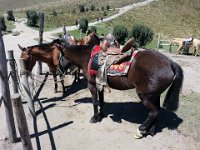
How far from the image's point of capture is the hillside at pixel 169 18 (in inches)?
1565

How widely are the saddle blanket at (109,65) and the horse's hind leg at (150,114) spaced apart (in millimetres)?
722

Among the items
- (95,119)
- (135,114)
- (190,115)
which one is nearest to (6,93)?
(95,119)

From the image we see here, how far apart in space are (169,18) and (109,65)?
1607 inches

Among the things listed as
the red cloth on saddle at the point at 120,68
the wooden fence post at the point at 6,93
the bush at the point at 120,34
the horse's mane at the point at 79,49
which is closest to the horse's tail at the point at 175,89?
the red cloth on saddle at the point at 120,68

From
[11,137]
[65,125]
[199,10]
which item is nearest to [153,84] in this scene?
[65,125]

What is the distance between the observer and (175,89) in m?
6.72

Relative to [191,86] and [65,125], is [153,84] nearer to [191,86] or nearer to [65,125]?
[65,125]

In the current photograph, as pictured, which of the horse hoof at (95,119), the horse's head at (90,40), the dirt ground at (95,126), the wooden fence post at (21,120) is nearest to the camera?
the wooden fence post at (21,120)

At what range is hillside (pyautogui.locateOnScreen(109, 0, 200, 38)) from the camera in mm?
39750

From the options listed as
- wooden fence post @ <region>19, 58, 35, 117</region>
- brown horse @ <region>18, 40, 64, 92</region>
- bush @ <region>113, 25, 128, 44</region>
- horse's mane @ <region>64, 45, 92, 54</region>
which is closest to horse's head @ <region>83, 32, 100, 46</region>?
brown horse @ <region>18, 40, 64, 92</region>

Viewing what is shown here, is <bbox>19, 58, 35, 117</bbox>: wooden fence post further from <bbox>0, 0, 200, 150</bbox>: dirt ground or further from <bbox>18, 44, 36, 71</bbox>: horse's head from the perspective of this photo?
<bbox>18, 44, 36, 71</bbox>: horse's head

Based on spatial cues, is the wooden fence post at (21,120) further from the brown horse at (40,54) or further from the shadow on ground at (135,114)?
the brown horse at (40,54)

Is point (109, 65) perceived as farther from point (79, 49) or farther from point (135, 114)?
point (135, 114)

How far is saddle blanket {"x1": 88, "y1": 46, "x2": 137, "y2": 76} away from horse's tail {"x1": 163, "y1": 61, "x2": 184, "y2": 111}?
3.30 feet
